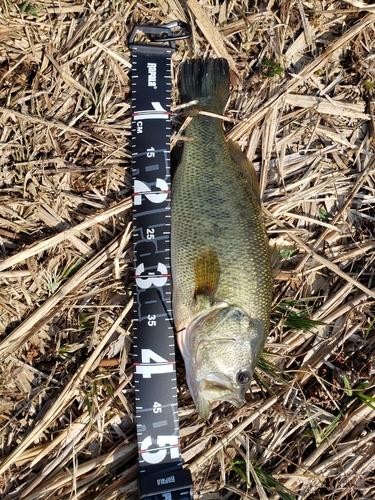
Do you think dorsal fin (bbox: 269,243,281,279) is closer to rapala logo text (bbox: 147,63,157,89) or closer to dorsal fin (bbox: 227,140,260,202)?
dorsal fin (bbox: 227,140,260,202)

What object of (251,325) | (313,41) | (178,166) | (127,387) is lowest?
(127,387)

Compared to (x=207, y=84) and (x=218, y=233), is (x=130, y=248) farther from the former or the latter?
(x=207, y=84)

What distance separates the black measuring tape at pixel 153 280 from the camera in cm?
343

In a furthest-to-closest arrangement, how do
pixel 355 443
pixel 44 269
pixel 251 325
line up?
1. pixel 355 443
2. pixel 44 269
3. pixel 251 325

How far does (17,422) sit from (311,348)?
8.17 ft

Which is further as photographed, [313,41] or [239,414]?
[313,41]

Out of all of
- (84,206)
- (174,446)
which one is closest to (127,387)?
(174,446)

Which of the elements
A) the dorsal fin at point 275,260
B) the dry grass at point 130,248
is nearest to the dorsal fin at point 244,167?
the dry grass at point 130,248

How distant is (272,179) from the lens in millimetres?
3988

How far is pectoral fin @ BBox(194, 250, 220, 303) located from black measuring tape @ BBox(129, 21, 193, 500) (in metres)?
0.30

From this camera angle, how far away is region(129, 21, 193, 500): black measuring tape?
3428mm

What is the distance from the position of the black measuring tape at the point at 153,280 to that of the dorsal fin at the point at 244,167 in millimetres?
519

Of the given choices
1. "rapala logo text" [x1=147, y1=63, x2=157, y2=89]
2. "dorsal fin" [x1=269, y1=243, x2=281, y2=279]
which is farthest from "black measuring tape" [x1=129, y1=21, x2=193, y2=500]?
"dorsal fin" [x1=269, y1=243, x2=281, y2=279]

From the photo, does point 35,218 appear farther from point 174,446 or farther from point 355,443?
point 355,443
